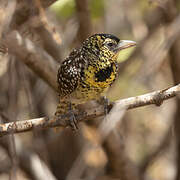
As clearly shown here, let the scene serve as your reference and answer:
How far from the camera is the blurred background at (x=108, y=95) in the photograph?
12.6ft

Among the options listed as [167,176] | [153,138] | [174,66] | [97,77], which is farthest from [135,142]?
[97,77]

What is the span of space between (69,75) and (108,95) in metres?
1.43

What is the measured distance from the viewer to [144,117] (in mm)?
5926

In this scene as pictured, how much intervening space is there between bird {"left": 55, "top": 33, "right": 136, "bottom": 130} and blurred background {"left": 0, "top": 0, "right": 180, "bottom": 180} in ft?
0.76

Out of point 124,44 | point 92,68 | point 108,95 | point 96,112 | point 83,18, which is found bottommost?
point 108,95

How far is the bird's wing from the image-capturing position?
342 cm

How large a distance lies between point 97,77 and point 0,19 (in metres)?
0.96

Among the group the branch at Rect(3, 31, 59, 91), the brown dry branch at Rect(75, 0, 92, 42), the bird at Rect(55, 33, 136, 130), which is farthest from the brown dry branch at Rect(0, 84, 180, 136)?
the brown dry branch at Rect(75, 0, 92, 42)

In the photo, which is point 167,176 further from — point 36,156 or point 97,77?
point 97,77

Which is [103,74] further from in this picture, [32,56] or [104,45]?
[32,56]

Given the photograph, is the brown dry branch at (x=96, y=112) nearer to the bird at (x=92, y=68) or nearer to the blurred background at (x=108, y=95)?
the bird at (x=92, y=68)

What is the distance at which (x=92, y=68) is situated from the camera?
11.4 feet

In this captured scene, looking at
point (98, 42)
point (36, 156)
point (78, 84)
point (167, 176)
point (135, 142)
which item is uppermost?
point (98, 42)

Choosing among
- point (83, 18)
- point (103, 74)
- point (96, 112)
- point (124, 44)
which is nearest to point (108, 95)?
point (83, 18)
